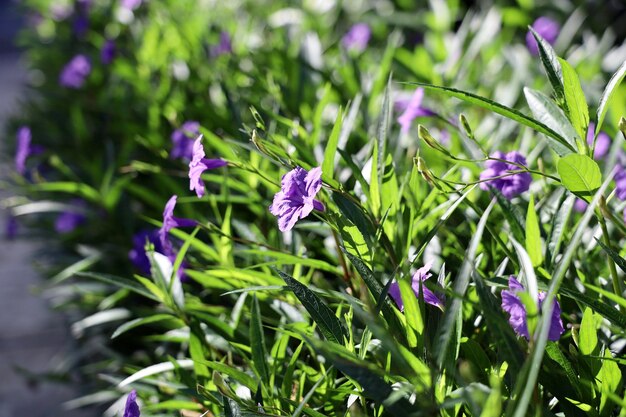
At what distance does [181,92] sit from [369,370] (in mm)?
1770

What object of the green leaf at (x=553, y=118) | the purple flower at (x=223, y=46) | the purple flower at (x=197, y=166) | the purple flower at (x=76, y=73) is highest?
the green leaf at (x=553, y=118)

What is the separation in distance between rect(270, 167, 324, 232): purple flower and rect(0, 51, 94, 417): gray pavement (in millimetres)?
1664

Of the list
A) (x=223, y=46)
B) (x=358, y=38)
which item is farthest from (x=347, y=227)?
(x=358, y=38)

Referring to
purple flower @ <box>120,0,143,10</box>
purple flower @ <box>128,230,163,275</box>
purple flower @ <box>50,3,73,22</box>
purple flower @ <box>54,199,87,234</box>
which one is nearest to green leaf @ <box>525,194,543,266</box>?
purple flower @ <box>128,230,163,275</box>

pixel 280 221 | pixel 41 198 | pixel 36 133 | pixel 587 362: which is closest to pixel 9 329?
pixel 36 133

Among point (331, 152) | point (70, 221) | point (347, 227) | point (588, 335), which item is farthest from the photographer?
point (70, 221)

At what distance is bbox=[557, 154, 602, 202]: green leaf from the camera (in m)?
0.88

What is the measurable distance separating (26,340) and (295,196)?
9.67ft

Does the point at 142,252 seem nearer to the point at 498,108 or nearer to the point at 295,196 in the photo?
the point at 295,196

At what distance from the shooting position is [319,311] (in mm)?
944

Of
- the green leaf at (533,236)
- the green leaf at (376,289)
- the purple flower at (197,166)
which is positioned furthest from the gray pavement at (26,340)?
the green leaf at (533,236)

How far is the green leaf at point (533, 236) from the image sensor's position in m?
0.97

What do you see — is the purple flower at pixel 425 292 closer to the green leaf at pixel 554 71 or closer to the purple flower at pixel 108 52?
the green leaf at pixel 554 71

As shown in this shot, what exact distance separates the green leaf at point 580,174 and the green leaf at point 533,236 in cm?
6
